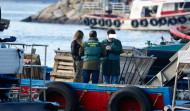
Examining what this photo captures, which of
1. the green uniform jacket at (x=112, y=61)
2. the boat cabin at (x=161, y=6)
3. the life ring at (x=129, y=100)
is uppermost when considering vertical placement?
the boat cabin at (x=161, y=6)

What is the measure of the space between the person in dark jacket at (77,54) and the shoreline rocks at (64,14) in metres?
67.6

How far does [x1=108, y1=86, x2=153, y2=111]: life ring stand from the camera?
1316cm

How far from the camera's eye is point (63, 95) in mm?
13805

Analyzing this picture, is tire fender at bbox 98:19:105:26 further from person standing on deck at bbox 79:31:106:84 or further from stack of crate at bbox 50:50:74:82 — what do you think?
person standing on deck at bbox 79:31:106:84

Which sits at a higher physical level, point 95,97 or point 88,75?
point 88,75

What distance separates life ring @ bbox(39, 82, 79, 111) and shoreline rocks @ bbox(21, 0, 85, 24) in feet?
226

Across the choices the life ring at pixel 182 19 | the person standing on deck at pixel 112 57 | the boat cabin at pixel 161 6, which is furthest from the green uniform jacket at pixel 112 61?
the life ring at pixel 182 19

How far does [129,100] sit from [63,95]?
1.44m

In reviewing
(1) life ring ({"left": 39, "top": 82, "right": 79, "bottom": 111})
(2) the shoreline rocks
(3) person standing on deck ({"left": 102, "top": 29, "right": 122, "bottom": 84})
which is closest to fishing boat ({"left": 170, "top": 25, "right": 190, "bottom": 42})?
(3) person standing on deck ({"left": 102, "top": 29, "right": 122, "bottom": 84})

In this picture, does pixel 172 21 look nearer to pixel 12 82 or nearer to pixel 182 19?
pixel 182 19

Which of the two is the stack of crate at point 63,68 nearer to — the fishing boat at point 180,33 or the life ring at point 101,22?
the fishing boat at point 180,33

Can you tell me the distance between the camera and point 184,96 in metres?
15.6

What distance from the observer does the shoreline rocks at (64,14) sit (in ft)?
278

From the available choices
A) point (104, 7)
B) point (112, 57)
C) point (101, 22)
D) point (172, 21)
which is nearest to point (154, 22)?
point (172, 21)
